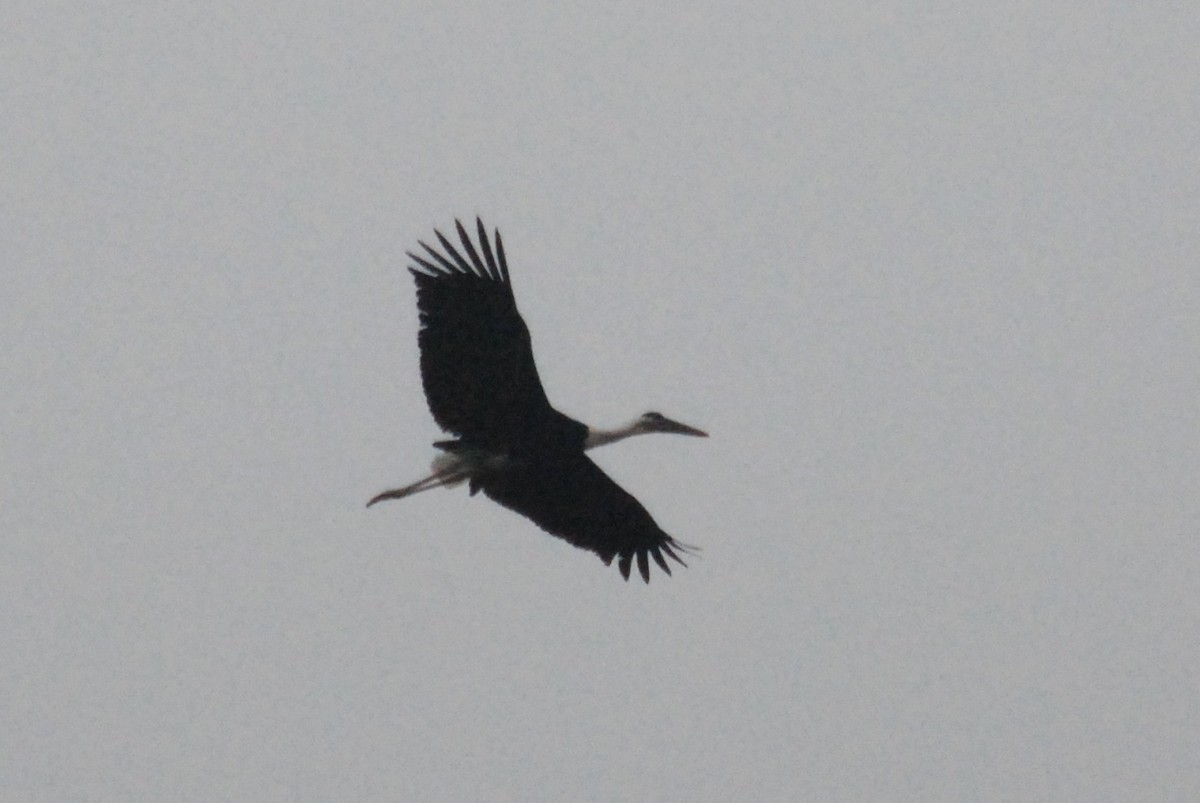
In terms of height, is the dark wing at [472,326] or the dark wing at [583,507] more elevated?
the dark wing at [472,326]

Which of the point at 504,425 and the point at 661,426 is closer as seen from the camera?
the point at 504,425

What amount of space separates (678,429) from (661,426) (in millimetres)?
172

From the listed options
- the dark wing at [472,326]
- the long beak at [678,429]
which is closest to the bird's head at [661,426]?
the long beak at [678,429]

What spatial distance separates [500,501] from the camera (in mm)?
19906

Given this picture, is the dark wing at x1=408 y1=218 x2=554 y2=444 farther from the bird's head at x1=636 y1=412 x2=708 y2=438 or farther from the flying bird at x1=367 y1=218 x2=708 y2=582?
the bird's head at x1=636 y1=412 x2=708 y2=438

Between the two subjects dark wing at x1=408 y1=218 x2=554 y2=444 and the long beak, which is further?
the long beak

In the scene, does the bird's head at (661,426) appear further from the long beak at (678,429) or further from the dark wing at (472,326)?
the dark wing at (472,326)

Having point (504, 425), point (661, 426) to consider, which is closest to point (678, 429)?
point (661, 426)

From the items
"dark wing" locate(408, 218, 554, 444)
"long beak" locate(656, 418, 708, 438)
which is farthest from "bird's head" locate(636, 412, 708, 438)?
"dark wing" locate(408, 218, 554, 444)

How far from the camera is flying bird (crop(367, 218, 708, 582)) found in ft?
61.5

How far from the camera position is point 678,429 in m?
20.5

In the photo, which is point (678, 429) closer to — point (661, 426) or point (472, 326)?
point (661, 426)

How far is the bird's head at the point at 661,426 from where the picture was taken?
20281mm

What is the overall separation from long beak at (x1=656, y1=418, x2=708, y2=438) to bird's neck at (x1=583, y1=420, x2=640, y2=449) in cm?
25
